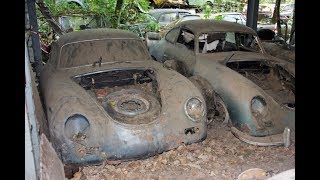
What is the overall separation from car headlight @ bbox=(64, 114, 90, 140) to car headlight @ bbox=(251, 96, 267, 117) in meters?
2.29

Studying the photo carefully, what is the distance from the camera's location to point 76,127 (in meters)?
3.70

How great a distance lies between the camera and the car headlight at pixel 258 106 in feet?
14.6

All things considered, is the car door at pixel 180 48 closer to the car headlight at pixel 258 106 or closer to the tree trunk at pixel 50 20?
the car headlight at pixel 258 106

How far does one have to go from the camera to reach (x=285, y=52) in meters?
7.35

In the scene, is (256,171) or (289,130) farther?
(289,130)

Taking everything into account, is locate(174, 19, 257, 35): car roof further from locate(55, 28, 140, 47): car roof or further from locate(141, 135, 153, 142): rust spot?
locate(141, 135, 153, 142): rust spot

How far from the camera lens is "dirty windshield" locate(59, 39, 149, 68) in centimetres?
494

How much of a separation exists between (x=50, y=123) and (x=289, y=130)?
3046 millimetres

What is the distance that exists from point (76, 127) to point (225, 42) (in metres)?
4.07

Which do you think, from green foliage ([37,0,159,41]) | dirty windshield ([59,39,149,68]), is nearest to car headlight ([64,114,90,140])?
dirty windshield ([59,39,149,68])

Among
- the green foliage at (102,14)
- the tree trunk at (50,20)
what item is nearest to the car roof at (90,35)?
the tree trunk at (50,20)
